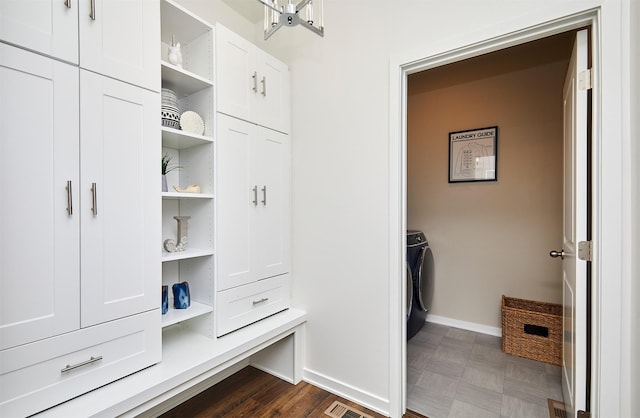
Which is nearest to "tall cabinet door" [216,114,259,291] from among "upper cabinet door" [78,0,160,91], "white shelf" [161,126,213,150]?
"white shelf" [161,126,213,150]

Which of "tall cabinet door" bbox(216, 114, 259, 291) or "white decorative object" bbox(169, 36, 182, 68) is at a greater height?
"white decorative object" bbox(169, 36, 182, 68)

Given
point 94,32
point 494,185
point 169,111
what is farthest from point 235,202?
point 494,185

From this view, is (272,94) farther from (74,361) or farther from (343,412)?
(343,412)

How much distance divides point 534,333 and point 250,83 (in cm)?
289

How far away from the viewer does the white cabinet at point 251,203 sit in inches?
72.5

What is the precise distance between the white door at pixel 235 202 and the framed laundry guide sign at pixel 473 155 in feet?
7.04

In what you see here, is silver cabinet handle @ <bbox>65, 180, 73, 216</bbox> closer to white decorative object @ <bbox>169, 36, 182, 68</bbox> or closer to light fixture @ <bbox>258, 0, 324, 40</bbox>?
white decorative object @ <bbox>169, 36, 182, 68</bbox>

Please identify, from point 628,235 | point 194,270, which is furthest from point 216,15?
point 628,235

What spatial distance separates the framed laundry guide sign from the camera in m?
2.99

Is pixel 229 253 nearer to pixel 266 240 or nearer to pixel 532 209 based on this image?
pixel 266 240

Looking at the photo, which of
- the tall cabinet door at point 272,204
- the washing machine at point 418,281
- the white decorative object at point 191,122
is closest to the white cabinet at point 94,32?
the white decorative object at point 191,122

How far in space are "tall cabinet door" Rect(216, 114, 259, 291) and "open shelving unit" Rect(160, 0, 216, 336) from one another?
2.1 inches

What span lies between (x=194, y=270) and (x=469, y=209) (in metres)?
2.59

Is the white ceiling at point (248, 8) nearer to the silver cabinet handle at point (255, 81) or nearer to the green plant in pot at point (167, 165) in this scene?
the silver cabinet handle at point (255, 81)
